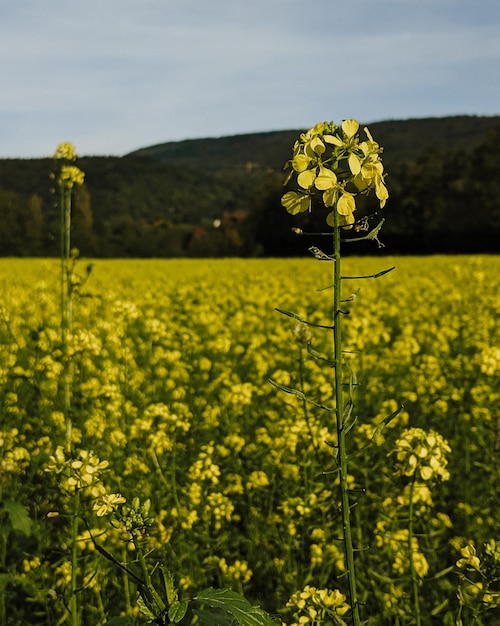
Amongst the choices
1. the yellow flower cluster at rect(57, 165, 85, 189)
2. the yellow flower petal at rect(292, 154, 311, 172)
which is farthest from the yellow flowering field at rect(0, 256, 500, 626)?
the yellow flower cluster at rect(57, 165, 85, 189)

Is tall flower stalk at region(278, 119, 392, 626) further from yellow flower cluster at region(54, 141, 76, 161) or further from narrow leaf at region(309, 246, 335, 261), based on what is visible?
yellow flower cluster at region(54, 141, 76, 161)

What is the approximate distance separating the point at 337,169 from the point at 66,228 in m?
2.48

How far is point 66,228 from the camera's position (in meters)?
3.43

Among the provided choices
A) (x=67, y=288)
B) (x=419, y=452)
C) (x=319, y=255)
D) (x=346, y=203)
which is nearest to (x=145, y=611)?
(x=319, y=255)

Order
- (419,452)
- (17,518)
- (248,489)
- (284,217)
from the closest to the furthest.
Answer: (419,452) < (17,518) < (248,489) < (284,217)

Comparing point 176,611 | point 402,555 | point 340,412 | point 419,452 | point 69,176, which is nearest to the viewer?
point 176,611

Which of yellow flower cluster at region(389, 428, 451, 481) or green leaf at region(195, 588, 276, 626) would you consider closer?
green leaf at region(195, 588, 276, 626)

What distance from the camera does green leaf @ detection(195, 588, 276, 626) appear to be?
116cm

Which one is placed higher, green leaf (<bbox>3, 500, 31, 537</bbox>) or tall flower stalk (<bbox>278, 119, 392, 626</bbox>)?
tall flower stalk (<bbox>278, 119, 392, 626</bbox>)

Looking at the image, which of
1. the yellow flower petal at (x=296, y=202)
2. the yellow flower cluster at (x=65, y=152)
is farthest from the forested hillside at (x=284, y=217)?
the yellow flower petal at (x=296, y=202)

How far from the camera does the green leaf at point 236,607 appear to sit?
116 centimetres

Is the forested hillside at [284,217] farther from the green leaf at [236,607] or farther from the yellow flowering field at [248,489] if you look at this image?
the green leaf at [236,607]

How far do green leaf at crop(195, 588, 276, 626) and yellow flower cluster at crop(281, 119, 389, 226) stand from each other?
2.47ft

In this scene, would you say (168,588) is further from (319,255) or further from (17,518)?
(17,518)
